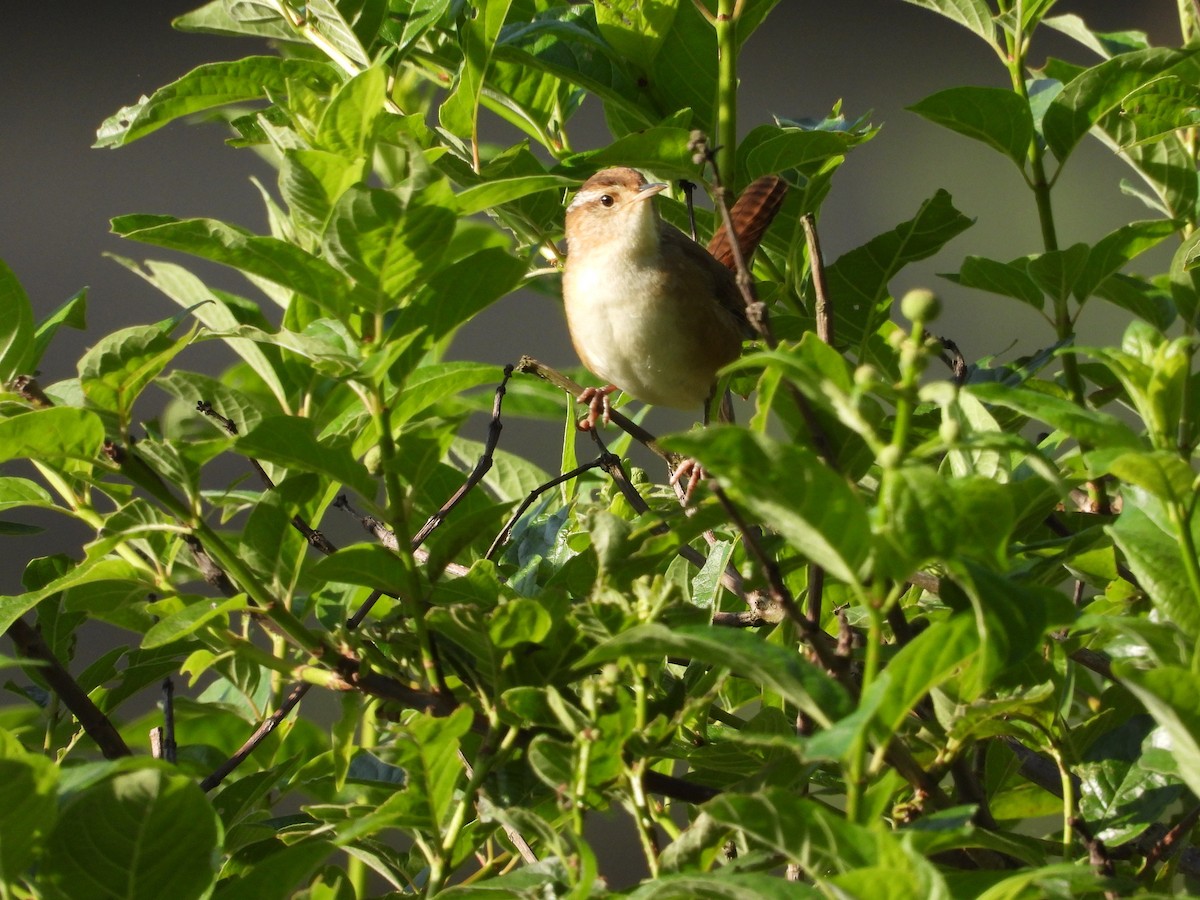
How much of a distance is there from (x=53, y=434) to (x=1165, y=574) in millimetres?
1012

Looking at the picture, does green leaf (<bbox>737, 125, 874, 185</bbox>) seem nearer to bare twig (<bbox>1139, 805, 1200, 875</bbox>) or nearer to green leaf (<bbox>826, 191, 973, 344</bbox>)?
green leaf (<bbox>826, 191, 973, 344</bbox>)

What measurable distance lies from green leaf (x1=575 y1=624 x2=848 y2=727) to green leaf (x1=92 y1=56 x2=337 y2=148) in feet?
3.49

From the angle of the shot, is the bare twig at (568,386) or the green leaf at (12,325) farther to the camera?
the bare twig at (568,386)

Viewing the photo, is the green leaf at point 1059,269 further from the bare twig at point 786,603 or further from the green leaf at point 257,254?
the green leaf at point 257,254

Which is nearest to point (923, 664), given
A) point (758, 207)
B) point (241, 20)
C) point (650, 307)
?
point (758, 207)

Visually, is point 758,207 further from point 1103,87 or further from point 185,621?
point 185,621

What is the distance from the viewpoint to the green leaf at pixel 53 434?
4.06 feet

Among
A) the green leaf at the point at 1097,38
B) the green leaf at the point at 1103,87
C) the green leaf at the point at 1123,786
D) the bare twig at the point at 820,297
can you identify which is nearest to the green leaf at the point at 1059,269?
the green leaf at the point at 1103,87

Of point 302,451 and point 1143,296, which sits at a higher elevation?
point 302,451

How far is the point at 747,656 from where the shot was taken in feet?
3.25

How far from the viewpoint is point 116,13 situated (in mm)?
6441

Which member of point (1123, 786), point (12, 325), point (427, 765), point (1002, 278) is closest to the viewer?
point (427, 765)

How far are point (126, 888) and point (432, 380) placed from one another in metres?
0.59

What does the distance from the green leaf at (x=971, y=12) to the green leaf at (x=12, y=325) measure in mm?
1438
